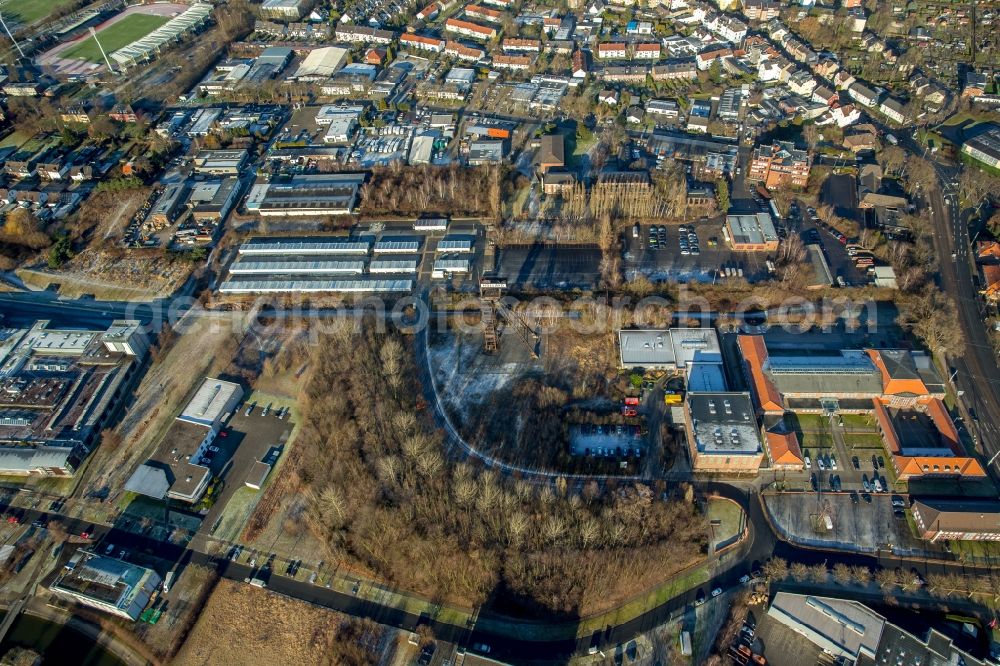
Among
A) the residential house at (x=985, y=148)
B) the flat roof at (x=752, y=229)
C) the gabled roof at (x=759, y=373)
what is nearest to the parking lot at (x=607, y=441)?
the gabled roof at (x=759, y=373)

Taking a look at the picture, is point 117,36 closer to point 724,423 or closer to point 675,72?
point 675,72

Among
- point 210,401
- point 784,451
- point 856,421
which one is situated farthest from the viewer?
point 210,401

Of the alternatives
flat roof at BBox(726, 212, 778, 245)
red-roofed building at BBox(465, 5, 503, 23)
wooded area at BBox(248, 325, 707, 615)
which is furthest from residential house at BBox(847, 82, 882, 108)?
wooded area at BBox(248, 325, 707, 615)

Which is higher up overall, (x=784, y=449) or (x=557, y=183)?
(x=557, y=183)

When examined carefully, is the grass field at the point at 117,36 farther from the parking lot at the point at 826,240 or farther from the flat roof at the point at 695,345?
the parking lot at the point at 826,240

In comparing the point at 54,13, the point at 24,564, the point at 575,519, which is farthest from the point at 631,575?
the point at 54,13

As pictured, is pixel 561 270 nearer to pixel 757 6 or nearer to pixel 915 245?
pixel 915 245

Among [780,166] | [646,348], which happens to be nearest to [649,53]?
[780,166]
